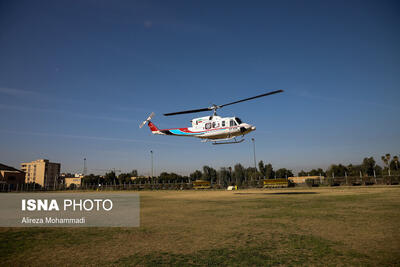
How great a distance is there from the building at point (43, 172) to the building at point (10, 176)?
68715 millimetres

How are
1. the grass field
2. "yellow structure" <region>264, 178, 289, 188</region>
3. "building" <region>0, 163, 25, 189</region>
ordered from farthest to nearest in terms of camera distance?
"building" <region>0, 163, 25, 189</region>
"yellow structure" <region>264, 178, 289, 188</region>
the grass field

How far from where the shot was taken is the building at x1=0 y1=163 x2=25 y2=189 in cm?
10284

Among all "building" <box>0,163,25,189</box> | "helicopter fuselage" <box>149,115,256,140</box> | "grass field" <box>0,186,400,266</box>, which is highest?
"helicopter fuselage" <box>149,115,256,140</box>

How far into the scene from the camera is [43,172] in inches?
7190

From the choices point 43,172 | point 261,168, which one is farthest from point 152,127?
point 43,172

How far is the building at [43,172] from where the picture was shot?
599ft

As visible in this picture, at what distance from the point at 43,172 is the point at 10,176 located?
8446cm

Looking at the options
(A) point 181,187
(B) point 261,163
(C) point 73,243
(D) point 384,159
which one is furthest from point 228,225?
(D) point 384,159

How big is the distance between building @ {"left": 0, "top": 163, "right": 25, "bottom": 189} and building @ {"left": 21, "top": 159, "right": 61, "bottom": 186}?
225 ft

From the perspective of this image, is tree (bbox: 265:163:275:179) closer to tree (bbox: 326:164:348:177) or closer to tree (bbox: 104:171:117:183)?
tree (bbox: 326:164:348:177)

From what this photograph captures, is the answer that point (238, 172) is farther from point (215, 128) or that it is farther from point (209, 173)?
point (215, 128)

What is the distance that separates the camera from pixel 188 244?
8.82 m

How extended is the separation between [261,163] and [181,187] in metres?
58.2

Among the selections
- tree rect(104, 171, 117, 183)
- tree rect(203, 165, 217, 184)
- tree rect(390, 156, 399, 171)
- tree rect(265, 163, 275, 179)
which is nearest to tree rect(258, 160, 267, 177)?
tree rect(265, 163, 275, 179)
